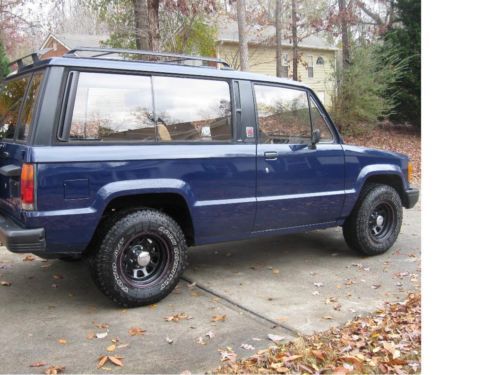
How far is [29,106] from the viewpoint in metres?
4.12

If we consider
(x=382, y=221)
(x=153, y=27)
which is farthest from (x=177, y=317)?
(x=153, y=27)

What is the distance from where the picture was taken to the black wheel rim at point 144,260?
4238mm

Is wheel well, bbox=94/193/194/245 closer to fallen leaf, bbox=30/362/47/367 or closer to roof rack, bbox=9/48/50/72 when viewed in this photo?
fallen leaf, bbox=30/362/47/367

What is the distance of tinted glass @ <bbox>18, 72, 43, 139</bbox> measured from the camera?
4.02 m

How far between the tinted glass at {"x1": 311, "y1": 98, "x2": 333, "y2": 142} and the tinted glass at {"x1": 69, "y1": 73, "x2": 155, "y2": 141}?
196 centimetres

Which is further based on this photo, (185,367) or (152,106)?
(152,106)

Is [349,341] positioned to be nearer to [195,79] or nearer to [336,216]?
[336,216]

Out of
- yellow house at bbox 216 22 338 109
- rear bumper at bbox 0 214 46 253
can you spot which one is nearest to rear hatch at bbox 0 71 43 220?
rear bumper at bbox 0 214 46 253

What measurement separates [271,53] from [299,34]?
3685mm

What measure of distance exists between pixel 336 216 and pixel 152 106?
2427 millimetres

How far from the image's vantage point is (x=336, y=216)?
5.61 metres

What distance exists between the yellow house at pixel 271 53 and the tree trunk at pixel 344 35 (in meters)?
0.57

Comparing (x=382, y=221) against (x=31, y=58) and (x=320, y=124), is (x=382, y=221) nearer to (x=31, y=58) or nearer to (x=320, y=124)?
(x=320, y=124)

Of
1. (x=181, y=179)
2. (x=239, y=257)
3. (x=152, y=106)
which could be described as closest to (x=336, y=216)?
(x=239, y=257)
